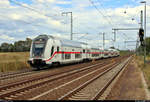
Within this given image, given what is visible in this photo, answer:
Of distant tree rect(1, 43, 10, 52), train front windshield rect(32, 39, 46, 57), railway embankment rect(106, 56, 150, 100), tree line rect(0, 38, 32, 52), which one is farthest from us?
distant tree rect(1, 43, 10, 52)

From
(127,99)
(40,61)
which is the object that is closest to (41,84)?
(127,99)

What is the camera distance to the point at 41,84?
1284cm

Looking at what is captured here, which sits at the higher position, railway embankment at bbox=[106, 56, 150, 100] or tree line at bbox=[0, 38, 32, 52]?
tree line at bbox=[0, 38, 32, 52]

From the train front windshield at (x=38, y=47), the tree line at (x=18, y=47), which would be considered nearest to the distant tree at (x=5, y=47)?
the tree line at (x=18, y=47)

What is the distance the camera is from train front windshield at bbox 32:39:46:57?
2152cm

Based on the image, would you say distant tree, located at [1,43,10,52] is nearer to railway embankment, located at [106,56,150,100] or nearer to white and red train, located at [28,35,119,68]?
white and red train, located at [28,35,119,68]

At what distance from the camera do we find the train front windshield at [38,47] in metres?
21.5

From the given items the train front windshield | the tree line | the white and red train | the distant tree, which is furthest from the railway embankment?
the distant tree

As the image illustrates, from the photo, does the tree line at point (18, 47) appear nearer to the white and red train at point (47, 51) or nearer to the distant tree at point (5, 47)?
the distant tree at point (5, 47)

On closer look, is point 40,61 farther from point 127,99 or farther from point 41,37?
point 127,99

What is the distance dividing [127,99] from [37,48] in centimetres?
1451

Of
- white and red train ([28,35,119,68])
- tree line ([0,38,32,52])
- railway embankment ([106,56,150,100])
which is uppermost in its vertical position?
tree line ([0,38,32,52])

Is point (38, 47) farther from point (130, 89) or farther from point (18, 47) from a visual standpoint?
point (18, 47)

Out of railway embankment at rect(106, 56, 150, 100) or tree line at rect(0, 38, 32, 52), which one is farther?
tree line at rect(0, 38, 32, 52)
